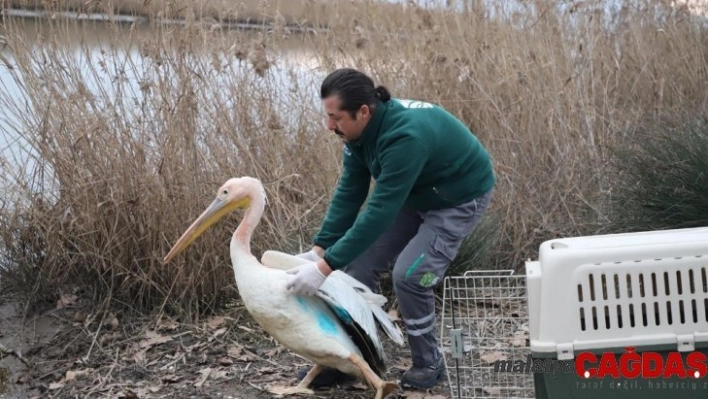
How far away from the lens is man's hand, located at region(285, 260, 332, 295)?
3.65 m

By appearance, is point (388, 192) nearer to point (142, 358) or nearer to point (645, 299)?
point (645, 299)

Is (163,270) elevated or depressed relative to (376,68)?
depressed

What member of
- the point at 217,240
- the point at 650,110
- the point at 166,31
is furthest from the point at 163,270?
the point at 650,110

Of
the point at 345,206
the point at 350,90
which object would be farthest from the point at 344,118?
the point at 345,206

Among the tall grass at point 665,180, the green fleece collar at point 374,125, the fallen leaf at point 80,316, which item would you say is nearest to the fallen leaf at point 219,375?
the fallen leaf at point 80,316

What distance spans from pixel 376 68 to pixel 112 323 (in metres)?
2.46

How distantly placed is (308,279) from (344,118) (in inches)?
25.2

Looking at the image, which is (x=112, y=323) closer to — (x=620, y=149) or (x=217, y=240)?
(x=217, y=240)

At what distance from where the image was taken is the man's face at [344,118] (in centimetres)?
363

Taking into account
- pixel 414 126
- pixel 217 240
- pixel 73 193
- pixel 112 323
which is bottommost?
pixel 112 323

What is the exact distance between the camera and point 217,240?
16.6ft

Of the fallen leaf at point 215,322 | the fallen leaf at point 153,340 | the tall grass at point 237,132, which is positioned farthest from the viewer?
the tall grass at point 237,132

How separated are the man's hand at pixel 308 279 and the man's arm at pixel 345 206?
38cm

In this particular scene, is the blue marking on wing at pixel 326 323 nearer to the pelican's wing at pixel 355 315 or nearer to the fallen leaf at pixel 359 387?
the pelican's wing at pixel 355 315
